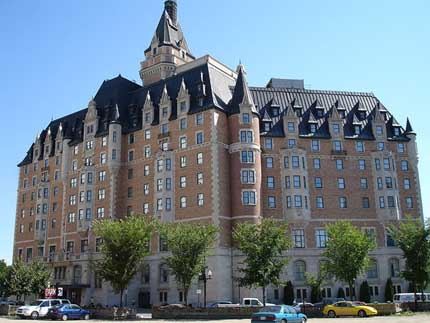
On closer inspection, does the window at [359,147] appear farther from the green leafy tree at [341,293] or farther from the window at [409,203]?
the green leafy tree at [341,293]

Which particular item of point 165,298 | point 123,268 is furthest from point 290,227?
point 123,268

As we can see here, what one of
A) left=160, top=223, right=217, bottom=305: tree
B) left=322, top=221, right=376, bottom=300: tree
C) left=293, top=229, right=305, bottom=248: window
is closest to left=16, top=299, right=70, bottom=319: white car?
left=160, top=223, right=217, bottom=305: tree

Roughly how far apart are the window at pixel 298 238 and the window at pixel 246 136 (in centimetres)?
1269

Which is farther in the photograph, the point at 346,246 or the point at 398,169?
the point at 398,169

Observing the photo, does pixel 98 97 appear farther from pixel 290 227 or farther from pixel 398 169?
pixel 398 169

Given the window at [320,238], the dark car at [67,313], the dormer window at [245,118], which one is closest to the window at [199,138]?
the dormer window at [245,118]

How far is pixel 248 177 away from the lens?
5894 cm

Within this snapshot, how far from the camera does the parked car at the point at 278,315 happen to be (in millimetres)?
29594

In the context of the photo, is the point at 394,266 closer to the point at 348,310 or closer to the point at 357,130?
the point at 357,130

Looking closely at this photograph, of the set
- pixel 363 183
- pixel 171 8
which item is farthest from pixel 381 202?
pixel 171 8

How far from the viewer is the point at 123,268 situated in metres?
47.3

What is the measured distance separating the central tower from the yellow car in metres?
52.0

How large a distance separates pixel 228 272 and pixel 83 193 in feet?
85.4

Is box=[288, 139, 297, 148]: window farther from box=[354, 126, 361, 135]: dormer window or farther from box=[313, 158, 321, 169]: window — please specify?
box=[354, 126, 361, 135]: dormer window
